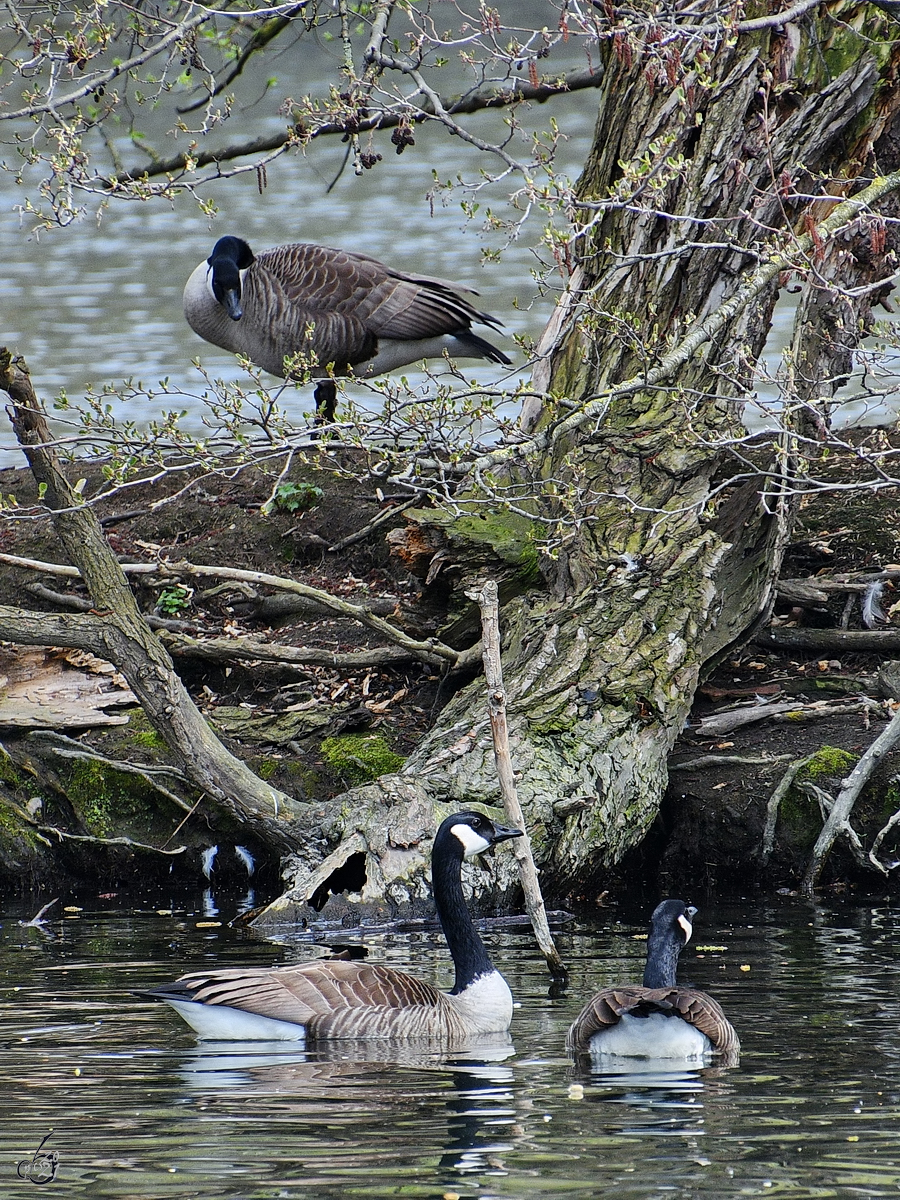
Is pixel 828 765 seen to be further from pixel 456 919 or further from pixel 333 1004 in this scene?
pixel 333 1004

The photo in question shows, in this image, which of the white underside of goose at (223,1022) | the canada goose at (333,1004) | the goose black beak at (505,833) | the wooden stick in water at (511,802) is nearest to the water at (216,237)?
the wooden stick in water at (511,802)

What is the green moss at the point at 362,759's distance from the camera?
8.80 meters

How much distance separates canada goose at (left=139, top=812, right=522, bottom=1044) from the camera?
5.38 metres

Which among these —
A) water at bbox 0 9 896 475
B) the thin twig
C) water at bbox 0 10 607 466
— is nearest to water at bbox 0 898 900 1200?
the thin twig

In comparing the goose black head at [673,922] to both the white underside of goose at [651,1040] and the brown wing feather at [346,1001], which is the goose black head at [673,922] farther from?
the brown wing feather at [346,1001]

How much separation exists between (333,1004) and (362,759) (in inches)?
133

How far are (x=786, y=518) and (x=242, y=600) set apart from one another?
395 cm

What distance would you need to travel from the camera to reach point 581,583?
29.0ft

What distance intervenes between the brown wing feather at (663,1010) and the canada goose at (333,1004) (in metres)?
0.60

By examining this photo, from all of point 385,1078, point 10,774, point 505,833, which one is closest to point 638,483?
point 505,833

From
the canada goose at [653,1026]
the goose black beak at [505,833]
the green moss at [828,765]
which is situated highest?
the goose black beak at [505,833]

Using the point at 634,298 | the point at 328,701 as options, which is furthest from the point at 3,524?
the point at 634,298

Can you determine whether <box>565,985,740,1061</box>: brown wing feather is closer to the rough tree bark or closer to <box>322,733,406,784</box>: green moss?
the rough tree bark

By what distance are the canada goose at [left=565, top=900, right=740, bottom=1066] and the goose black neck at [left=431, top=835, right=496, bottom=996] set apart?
2.27ft
